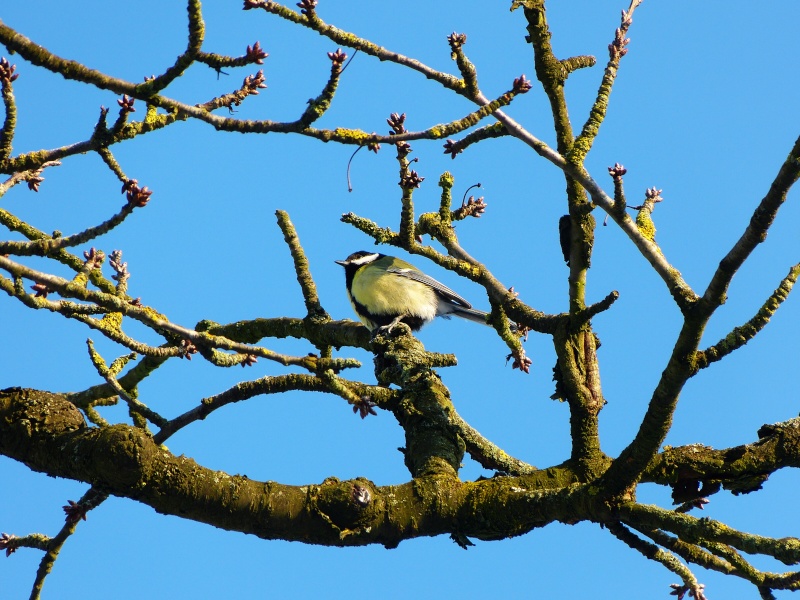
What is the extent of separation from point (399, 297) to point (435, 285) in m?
0.66

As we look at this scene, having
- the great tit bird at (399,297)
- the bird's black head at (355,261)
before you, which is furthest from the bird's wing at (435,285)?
the bird's black head at (355,261)

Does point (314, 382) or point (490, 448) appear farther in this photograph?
point (490, 448)

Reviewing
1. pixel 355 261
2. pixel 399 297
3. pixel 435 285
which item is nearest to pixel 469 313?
pixel 435 285

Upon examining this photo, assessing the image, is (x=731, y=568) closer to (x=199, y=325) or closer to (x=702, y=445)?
(x=702, y=445)

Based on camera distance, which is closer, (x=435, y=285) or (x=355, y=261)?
(x=435, y=285)

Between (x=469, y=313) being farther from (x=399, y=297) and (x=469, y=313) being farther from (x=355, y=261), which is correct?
(x=355, y=261)

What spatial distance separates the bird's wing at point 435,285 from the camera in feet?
25.7

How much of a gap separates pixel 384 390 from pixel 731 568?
84.0 inches

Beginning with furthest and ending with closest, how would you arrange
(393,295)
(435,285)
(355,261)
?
1. (355,261)
2. (435,285)
3. (393,295)

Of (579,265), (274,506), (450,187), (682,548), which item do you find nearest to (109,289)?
(274,506)

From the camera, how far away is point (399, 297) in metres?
7.34

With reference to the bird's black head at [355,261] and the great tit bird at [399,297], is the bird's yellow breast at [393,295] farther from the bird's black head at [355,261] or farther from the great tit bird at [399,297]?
the bird's black head at [355,261]

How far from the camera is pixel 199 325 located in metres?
6.09

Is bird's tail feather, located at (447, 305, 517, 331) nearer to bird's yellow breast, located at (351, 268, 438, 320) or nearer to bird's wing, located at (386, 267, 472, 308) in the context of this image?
bird's wing, located at (386, 267, 472, 308)
